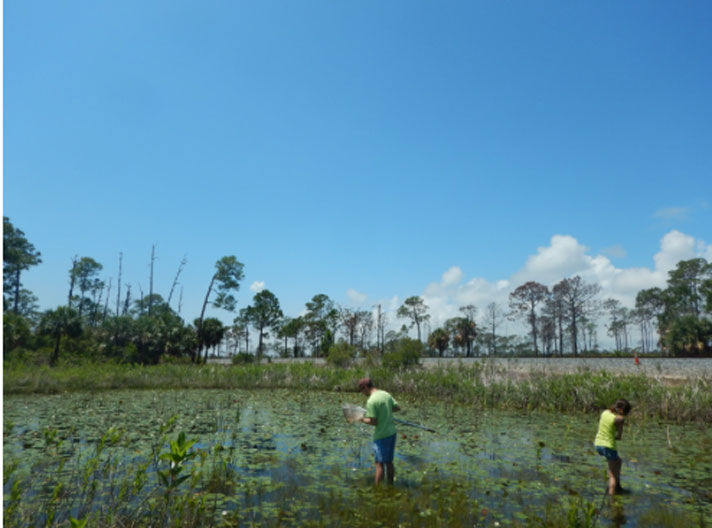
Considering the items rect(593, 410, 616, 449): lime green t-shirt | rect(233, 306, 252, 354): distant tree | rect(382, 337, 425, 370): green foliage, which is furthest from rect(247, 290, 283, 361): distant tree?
rect(593, 410, 616, 449): lime green t-shirt

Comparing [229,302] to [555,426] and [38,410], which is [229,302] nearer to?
[38,410]

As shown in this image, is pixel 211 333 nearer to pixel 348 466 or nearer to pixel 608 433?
pixel 348 466

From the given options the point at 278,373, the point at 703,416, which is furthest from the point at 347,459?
the point at 278,373

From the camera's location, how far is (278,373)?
22312 millimetres

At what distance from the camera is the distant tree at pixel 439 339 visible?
2051 inches

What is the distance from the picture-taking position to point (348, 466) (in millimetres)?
7777

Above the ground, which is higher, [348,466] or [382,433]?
[382,433]

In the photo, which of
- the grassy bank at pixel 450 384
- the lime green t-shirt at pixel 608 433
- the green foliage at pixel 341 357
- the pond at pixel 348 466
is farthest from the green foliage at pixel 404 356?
the lime green t-shirt at pixel 608 433

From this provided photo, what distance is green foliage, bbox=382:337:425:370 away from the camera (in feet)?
81.2

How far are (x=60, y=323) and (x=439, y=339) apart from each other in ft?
121

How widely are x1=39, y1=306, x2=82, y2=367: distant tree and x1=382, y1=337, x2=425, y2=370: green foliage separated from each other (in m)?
24.4

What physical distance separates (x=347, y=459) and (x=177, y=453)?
5.04 metres

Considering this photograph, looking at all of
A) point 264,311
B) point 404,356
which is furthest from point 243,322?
point 404,356

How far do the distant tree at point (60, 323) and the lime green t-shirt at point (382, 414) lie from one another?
3418 cm
